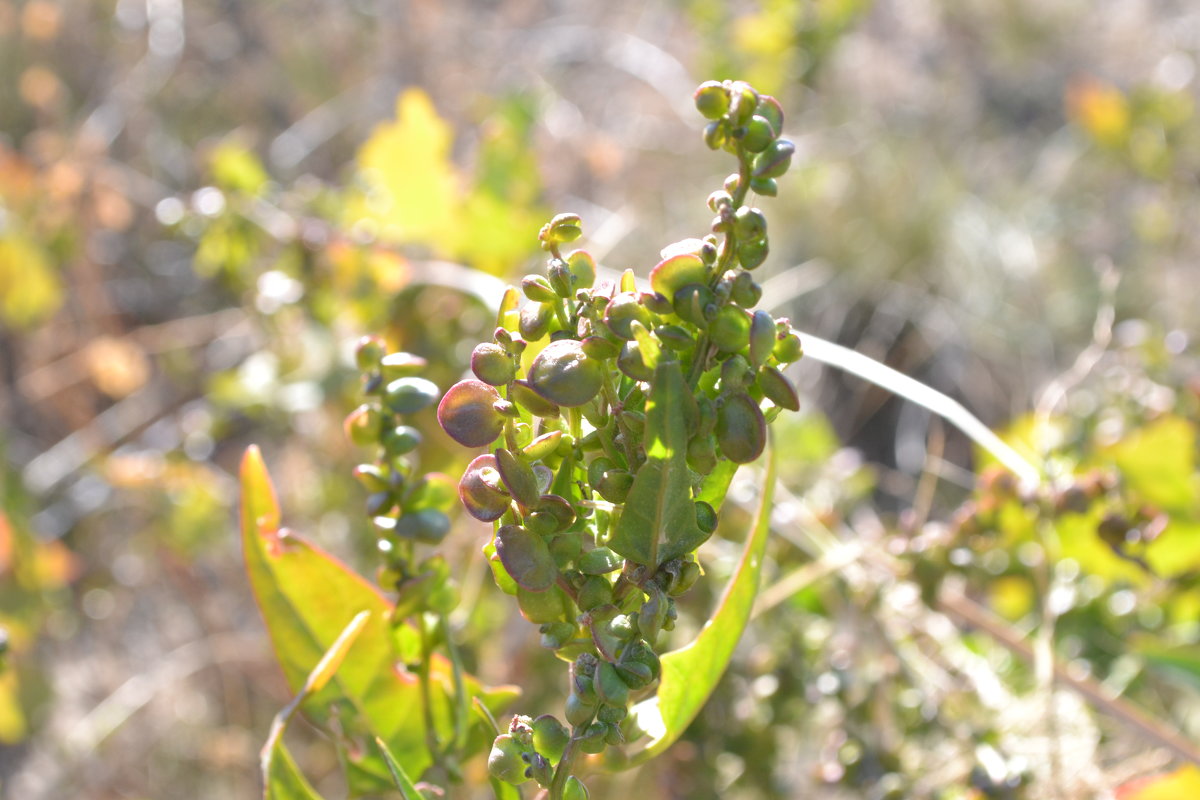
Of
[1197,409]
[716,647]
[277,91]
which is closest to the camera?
[716,647]

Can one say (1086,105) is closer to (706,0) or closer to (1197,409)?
(706,0)

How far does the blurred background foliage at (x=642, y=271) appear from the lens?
84 cm

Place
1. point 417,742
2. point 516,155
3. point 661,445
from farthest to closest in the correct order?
1. point 516,155
2. point 417,742
3. point 661,445

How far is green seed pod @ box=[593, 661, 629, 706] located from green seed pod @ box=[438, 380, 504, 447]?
0.10 metres

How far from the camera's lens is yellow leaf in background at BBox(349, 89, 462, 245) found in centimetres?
115

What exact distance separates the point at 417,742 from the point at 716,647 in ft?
0.68

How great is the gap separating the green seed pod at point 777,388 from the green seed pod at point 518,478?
0.09 metres

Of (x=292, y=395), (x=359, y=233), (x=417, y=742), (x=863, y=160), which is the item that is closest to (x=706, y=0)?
(x=863, y=160)

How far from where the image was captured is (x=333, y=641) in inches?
22.4

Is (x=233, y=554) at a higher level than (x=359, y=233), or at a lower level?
lower

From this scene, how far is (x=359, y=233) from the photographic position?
1106 mm

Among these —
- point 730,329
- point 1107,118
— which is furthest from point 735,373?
point 1107,118

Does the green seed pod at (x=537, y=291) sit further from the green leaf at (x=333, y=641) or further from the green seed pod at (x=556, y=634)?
the green leaf at (x=333, y=641)

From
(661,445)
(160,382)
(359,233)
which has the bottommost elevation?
(160,382)
